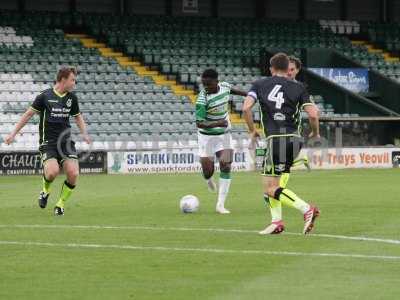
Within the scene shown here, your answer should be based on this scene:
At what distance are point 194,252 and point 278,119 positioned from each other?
8.13 feet

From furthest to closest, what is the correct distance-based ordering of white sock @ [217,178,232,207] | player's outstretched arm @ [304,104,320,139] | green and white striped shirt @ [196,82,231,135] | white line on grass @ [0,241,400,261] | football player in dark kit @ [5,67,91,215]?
1. green and white striped shirt @ [196,82,231,135]
2. white sock @ [217,178,232,207]
3. football player in dark kit @ [5,67,91,215]
4. player's outstretched arm @ [304,104,320,139]
5. white line on grass @ [0,241,400,261]

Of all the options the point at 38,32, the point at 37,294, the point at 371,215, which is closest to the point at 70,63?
the point at 38,32

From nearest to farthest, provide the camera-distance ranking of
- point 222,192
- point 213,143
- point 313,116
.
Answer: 1. point 313,116
2. point 222,192
3. point 213,143

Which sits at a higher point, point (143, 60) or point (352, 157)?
point (143, 60)

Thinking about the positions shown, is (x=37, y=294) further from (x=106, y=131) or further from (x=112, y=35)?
(x=112, y=35)

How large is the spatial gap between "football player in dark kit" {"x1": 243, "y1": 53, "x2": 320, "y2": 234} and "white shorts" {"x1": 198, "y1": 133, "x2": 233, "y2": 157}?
15.9 ft

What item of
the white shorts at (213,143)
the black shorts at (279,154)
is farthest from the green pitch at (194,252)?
the white shorts at (213,143)

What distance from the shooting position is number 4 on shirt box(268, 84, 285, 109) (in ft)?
42.8

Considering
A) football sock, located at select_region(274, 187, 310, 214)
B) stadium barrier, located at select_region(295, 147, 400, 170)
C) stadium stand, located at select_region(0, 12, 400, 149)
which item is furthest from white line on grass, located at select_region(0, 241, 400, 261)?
stadium barrier, located at select_region(295, 147, 400, 170)

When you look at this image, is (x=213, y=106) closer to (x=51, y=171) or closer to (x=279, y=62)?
(x=51, y=171)

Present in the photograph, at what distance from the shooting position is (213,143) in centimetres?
1814

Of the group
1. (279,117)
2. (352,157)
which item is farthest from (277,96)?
(352,157)

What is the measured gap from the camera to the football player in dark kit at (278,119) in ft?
42.8

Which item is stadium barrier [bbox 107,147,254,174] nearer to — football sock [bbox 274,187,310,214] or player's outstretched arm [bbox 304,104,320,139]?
player's outstretched arm [bbox 304,104,320,139]
